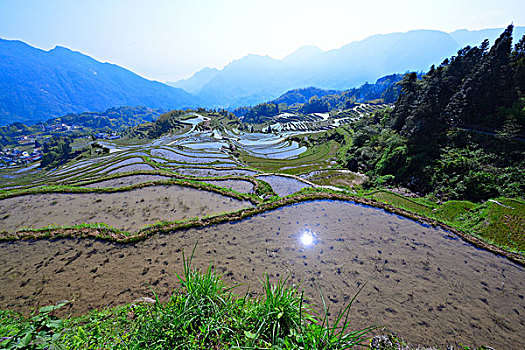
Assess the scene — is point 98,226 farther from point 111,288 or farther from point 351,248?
point 351,248

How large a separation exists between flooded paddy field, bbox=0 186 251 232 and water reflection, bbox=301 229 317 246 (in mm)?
4917

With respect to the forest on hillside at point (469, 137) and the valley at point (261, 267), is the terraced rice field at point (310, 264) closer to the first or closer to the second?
the valley at point (261, 267)

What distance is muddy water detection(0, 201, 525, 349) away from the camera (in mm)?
6523

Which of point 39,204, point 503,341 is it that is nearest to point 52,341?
point 503,341

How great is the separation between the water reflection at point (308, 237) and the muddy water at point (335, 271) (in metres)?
0.12

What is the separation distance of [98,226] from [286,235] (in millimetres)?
10323

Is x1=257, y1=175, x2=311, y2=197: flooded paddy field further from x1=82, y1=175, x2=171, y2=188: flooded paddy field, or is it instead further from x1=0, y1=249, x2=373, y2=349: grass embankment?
A: x1=0, y1=249, x2=373, y2=349: grass embankment

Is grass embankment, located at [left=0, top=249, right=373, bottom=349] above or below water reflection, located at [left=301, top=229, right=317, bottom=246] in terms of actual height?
above

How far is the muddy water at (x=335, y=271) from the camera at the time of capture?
21.4 ft

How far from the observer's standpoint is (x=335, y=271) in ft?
26.3

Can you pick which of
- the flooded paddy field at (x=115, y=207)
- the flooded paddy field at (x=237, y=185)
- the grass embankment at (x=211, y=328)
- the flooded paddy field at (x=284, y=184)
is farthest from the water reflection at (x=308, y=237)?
the flooded paddy field at (x=237, y=185)

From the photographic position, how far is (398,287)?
744cm

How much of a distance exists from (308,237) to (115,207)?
13334 mm

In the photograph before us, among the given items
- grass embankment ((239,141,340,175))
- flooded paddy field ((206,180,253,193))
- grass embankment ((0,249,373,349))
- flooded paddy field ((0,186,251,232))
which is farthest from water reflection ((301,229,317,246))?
grass embankment ((239,141,340,175))
